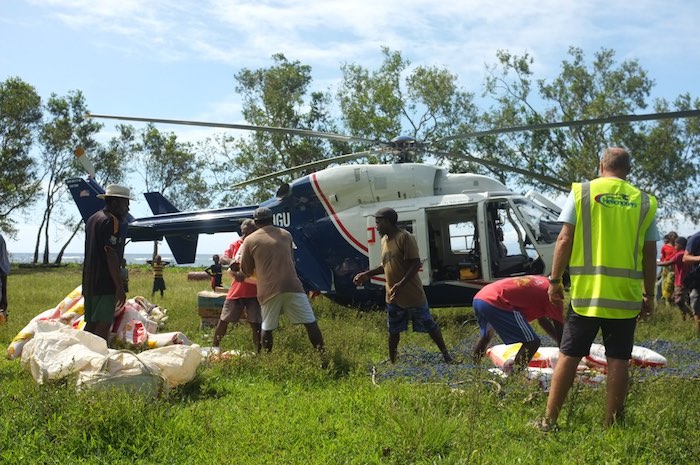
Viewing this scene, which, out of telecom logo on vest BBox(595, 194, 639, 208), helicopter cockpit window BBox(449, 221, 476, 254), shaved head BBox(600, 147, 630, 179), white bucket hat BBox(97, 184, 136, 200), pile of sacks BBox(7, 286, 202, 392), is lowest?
pile of sacks BBox(7, 286, 202, 392)

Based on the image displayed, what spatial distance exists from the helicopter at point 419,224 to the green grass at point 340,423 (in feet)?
13.6

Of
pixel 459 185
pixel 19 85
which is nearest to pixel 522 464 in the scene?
pixel 459 185

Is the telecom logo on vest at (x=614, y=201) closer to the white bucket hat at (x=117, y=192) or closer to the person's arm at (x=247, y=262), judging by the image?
the person's arm at (x=247, y=262)

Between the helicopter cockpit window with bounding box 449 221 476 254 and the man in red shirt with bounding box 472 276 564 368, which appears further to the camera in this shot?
the helicopter cockpit window with bounding box 449 221 476 254

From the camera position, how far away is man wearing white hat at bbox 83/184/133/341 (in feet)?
19.1

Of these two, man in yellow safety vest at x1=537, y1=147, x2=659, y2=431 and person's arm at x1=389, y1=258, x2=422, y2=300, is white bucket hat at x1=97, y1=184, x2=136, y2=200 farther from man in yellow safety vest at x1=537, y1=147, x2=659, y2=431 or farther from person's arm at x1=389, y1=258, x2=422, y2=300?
man in yellow safety vest at x1=537, y1=147, x2=659, y2=431

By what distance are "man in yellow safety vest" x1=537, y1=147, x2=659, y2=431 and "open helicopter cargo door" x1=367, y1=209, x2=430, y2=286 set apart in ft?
17.1

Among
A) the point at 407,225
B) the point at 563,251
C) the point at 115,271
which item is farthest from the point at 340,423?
Answer: the point at 407,225

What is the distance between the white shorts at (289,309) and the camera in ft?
20.1

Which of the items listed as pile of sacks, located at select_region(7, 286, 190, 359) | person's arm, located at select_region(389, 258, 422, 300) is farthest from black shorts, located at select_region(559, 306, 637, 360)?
pile of sacks, located at select_region(7, 286, 190, 359)

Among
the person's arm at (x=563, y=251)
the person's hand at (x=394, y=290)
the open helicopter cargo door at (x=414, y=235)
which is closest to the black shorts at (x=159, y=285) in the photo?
the open helicopter cargo door at (x=414, y=235)

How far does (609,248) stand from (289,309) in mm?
3320

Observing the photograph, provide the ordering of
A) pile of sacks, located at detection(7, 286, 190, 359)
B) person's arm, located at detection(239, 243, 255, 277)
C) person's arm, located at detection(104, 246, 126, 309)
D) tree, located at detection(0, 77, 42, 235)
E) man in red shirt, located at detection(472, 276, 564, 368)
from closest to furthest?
man in red shirt, located at detection(472, 276, 564, 368) → person's arm, located at detection(104, 246, 126, 309) → person's arm, located at detection(239, 243, 255, 277) → pile of sacks, located at detection(7, 286, 190, 359) → tree, located at detection(0, 77, 42, 235)

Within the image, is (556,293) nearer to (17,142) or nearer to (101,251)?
(101,251)
